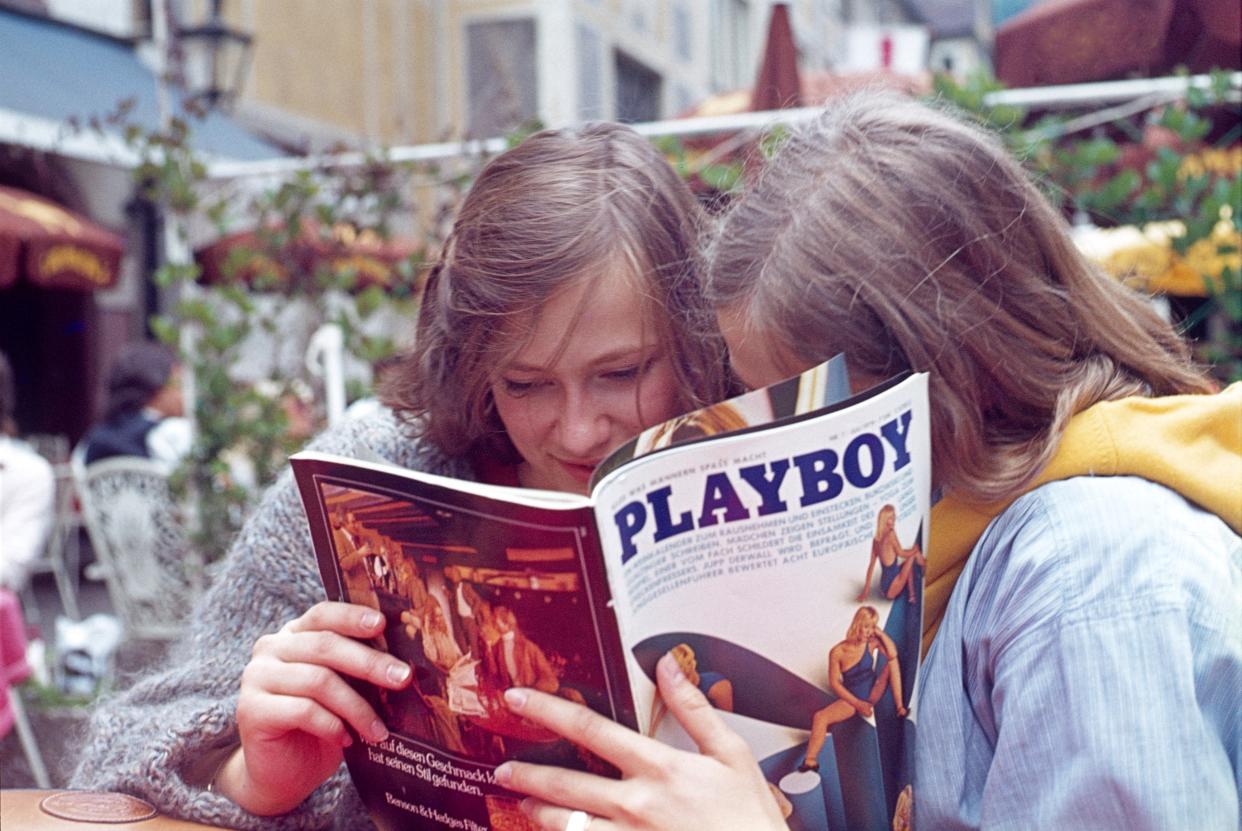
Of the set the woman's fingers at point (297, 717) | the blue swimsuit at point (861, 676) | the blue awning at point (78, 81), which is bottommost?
the woman's fingers at point (297, 717)

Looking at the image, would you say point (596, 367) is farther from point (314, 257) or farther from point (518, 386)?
point (314, 257)

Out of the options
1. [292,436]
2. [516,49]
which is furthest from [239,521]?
[516,49]

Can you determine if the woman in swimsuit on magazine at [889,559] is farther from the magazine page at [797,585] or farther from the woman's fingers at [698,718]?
the woman's fingers at [698,718]

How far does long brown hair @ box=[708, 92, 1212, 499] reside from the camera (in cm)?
112

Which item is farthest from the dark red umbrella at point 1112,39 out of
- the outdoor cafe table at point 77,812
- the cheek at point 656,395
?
the outdoor cafe table at point 77,812

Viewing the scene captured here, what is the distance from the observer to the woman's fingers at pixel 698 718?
98 cm

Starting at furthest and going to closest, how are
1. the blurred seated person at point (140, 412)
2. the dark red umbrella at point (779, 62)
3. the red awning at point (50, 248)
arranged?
the red awning at point (50, 248) < the blurred seated person at point (140, 412) < the dark red umbrella at point (779, 62)

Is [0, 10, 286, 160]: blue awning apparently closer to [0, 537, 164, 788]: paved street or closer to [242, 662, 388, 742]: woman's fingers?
[0, 537, 164, 788]: paved street

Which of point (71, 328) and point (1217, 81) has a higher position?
point (1217, 81)

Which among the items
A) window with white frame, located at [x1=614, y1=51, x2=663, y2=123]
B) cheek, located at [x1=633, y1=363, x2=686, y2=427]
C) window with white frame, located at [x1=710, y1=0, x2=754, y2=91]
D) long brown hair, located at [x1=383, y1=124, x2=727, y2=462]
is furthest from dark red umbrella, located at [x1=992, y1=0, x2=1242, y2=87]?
window with white frame, located at [x1=710, y1=0, x2=754, y2=91]

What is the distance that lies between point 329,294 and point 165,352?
2049 millimetres

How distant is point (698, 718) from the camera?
38.7 inches

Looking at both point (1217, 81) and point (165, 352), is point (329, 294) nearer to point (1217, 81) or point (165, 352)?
point (165, 352)

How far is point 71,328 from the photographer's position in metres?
9.16
